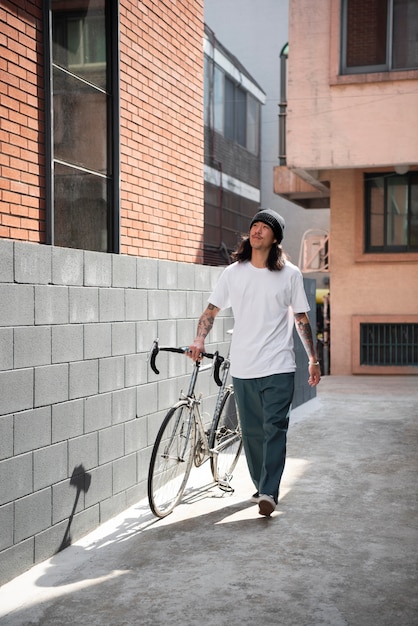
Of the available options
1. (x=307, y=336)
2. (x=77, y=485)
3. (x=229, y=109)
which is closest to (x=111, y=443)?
(x=77, y=485)

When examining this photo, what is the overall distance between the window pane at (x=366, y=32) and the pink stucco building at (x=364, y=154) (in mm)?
17

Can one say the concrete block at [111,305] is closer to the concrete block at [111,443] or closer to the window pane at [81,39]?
the concrete block at [111,443]

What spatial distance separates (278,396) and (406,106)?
374 inches

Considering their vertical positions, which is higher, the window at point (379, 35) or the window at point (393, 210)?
the window at point (379, 35)

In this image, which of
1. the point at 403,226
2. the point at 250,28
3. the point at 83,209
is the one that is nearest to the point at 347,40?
the point at 403,226

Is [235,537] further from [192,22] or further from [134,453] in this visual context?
[192,22]

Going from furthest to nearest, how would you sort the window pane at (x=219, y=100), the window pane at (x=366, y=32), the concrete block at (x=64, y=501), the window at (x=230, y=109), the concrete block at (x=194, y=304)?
the window pane at (x=219, y=100) → the window at (x=230, y=109) → the window pane at (x=366, y=32) → the concrete block at (x=194, y=304) → the concrete block at (x=64, y=501)

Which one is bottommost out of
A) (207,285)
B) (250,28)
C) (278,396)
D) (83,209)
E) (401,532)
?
(401,532)

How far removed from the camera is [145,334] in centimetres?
656

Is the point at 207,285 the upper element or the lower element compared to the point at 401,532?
upper

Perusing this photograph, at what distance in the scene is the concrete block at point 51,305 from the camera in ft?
16.1

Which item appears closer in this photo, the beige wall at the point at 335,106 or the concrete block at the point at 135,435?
the concrete block at the point at 135,435

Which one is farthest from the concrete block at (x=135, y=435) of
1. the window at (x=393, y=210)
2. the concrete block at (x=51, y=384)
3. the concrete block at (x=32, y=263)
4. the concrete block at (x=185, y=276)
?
the window at (x=393, y=210)

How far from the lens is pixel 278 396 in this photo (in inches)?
238
